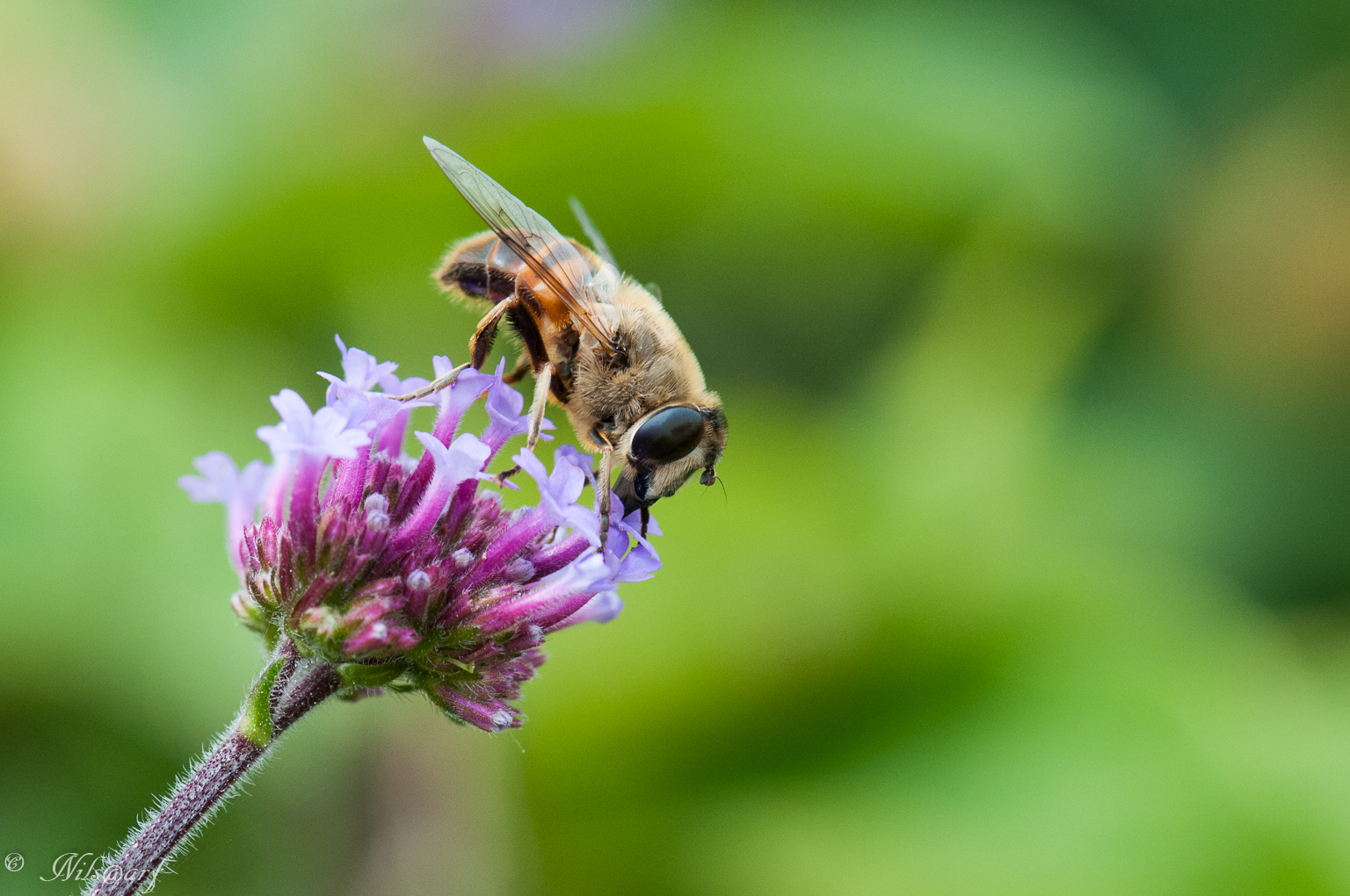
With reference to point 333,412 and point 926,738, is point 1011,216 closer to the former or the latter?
point 926,738

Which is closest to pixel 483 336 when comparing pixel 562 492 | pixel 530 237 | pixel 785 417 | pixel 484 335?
pixel 484 335

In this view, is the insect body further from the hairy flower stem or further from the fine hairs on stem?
the hairy flower stem

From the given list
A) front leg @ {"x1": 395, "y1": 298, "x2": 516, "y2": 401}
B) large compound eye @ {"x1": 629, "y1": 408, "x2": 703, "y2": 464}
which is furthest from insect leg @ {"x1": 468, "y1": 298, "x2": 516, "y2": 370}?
large compound eye @ {"x1": 629, "y1": 408, "x2": 703, "y2": 464}

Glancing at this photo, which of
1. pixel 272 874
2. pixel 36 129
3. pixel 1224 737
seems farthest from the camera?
pixel 36 129

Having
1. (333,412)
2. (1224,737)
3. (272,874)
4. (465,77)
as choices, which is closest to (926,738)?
(1224,737)

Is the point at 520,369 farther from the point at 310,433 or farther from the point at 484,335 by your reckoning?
the point at 310,433

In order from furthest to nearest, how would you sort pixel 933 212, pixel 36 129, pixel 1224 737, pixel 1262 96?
pixel 1262 96 → pixel 933 212 → pixel 36 129 → pixel 1224 737

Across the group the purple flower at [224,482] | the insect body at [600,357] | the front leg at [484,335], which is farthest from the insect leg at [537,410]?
the purple flower at [224,482]
